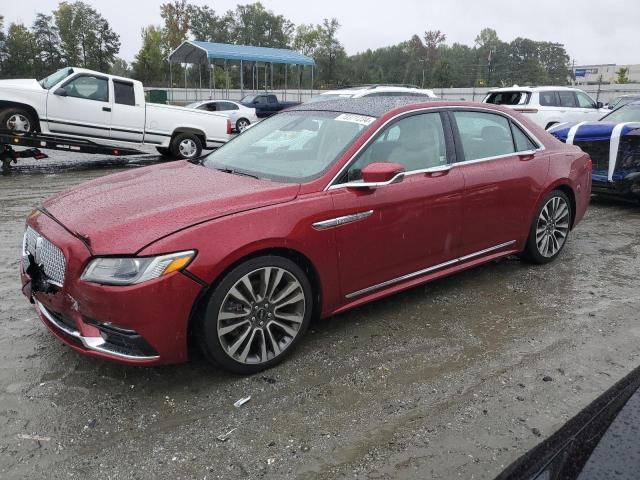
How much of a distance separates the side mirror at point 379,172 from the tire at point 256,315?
710mm

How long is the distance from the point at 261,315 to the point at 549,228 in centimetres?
313

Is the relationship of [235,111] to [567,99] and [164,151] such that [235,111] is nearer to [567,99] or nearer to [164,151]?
[164,151]

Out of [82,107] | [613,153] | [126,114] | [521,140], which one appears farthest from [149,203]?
[126,114]

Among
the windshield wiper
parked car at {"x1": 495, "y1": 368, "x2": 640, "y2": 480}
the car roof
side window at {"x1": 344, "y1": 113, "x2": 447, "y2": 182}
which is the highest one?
the car roof

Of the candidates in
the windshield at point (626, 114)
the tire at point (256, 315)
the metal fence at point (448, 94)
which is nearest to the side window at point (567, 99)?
the windshield at point (626, 114)

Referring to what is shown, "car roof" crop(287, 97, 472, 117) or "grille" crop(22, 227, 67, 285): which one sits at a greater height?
"car roof" crop(287, 97, 472, 117)

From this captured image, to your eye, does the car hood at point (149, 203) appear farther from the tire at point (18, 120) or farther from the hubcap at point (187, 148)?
the hubcap at point (187, 148)

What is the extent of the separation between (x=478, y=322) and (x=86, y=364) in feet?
8.63

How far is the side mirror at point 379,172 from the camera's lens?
3230mm

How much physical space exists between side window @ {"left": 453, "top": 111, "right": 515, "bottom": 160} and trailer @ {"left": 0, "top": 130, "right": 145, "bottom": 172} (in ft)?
28.7

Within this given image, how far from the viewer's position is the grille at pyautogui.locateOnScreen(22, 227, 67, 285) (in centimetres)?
280

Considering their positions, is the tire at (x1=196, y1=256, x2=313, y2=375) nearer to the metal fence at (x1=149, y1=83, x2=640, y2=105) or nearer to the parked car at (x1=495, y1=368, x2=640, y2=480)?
the parked car at (x1=495, y1=368, x2=640, y2=480)

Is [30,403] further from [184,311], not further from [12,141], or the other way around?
[12,141]

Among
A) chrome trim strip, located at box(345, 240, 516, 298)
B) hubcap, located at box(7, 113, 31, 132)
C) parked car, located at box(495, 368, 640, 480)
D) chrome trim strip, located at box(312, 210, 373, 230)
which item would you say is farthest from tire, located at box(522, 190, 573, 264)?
hubcap, located at box(7, 113, 31, 132)
